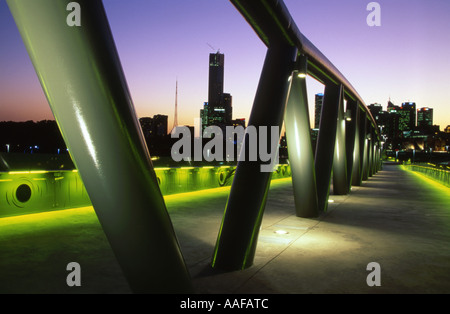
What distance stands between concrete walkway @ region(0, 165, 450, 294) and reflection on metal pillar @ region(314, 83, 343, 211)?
108 cm

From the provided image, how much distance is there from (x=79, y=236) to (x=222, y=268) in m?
3.46

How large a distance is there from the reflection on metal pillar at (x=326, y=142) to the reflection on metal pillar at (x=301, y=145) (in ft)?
4.39

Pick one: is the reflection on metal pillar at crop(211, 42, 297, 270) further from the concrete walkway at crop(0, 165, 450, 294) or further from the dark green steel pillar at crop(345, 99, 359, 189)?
the dark green steel pillar at crop(345, 99, 359, 189)

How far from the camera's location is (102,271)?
4.88m

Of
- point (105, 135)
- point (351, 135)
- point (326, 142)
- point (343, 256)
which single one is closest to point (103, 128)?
point (105, 135)

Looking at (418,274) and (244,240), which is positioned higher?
(244,240)

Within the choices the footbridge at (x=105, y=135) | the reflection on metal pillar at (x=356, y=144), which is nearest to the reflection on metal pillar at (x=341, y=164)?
the reflection on metal pillar at (x=356, y=144)

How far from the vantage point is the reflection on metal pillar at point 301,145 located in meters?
8.64

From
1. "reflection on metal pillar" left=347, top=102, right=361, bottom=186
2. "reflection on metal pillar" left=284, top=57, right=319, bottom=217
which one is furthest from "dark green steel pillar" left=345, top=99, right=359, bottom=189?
"reflection on metal pillar" left=284, top=57, right=319, bottom=217

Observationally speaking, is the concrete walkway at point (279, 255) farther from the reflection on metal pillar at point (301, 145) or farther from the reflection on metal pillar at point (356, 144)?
the reflection on metal pillar at point (356, 144)

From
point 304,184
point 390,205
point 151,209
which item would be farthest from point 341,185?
point 151,209

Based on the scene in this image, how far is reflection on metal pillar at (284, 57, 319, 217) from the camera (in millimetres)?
8641

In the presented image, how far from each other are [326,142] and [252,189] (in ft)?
22.7
